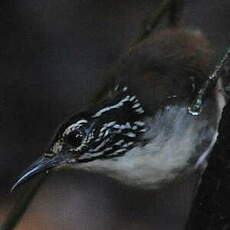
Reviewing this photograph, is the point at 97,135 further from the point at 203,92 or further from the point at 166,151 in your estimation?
the point at 203,92

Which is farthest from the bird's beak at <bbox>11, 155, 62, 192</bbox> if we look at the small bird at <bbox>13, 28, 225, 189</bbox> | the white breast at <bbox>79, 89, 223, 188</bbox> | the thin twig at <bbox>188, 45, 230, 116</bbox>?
the thin twig at <bbox>188, 45, 230, 116</bbox>

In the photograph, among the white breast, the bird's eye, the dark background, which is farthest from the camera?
the dark background

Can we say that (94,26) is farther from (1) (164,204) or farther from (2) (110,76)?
(2) (110,76)

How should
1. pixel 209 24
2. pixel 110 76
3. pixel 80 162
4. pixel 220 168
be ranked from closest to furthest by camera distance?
1. pixel 220 168
2. pixel 80 162
3. pixel 110 76
4. pixel 209 24

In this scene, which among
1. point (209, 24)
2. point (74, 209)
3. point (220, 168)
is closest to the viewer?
point (220, 168)

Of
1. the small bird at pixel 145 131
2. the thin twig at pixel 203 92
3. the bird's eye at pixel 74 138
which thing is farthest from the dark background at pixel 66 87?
the thin twig at pixel 203 92

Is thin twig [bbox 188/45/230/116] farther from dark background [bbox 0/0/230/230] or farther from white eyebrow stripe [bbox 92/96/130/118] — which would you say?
dark background [bbox 0/0/230/230]

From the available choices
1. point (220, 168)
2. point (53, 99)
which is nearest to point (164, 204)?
point (53, 99)
